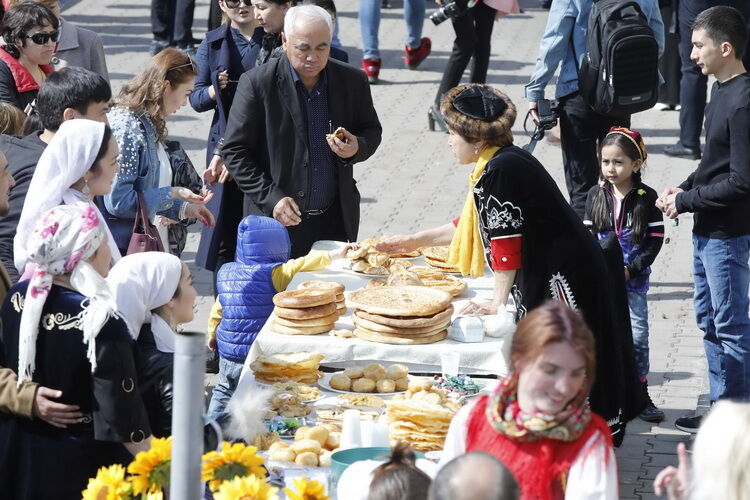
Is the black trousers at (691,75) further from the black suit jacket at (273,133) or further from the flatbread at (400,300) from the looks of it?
the flatbread at (400,300)

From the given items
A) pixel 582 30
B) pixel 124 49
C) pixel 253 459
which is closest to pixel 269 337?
pixel 253 459

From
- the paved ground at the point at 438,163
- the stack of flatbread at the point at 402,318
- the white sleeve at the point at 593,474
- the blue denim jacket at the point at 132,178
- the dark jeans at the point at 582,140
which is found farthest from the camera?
the dark jeans at the point at 582,140

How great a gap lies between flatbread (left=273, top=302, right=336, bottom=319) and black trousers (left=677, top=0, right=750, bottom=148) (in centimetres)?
614

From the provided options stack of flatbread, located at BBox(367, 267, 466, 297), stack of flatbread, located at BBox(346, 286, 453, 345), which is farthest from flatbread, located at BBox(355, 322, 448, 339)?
stack of flatbread, located at BBox(367, 267, 466, 297)

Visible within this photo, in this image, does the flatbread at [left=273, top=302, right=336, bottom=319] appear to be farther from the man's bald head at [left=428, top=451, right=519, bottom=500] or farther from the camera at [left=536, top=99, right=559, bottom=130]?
the camera at [left=536, top=99, right=559, bottom=130]

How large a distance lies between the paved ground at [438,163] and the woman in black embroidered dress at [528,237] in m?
0.79

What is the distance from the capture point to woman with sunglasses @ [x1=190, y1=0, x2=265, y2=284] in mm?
6984

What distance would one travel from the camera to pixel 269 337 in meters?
5.11

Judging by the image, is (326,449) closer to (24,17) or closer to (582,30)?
(24,17)

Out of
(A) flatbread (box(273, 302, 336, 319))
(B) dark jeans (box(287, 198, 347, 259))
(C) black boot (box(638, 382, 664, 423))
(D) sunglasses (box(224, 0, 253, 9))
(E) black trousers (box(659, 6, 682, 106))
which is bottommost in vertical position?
(C) black boot (box(638, 382, 664, 423))

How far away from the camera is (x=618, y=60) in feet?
24.3

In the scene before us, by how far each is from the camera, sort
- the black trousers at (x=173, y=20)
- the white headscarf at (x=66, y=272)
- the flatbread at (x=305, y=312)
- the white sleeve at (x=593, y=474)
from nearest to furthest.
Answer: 1. the white sleeve at (x=593, y=474)
2. the white headscarf at (x=66, y=272)
3. the flatbread at (x=305, y=312)
4. the black trousers at (x=173, y=20)

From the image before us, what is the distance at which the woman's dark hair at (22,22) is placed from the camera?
6.79m

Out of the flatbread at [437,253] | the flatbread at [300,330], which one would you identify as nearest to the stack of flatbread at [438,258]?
the flatbread at [437,253]
